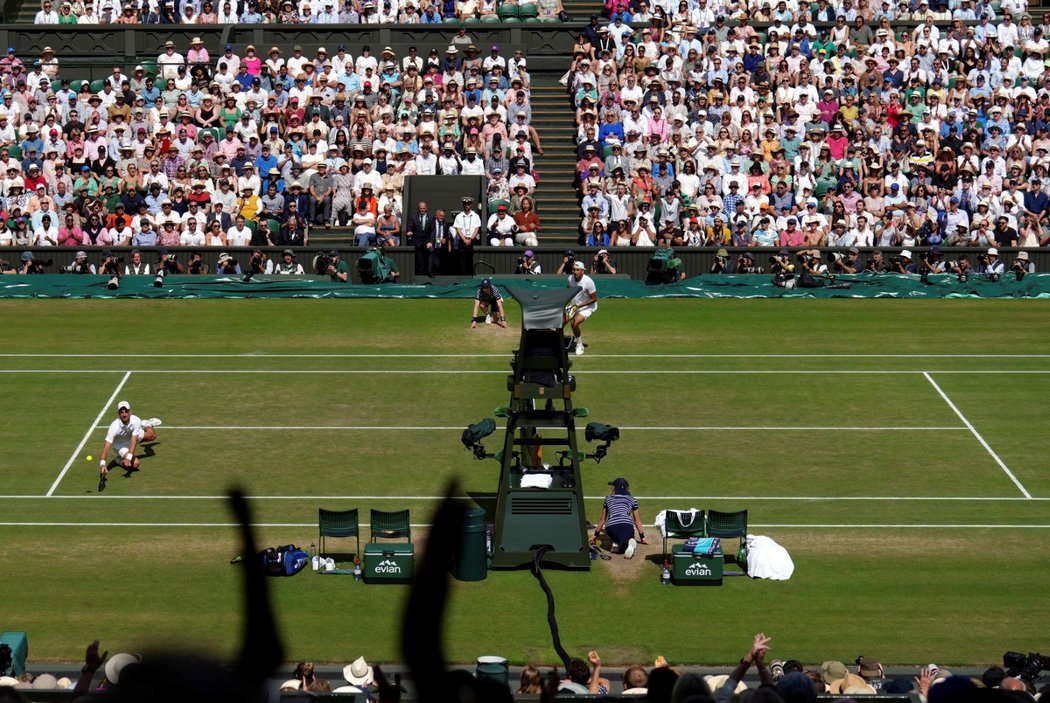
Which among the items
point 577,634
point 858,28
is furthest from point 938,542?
point 858,28

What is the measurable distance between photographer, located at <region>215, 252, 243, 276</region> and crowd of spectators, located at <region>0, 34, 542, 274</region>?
446 mm

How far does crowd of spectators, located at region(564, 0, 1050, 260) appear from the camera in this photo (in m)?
42.2

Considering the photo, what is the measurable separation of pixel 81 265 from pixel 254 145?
19.5ft

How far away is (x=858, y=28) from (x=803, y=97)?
193 inches

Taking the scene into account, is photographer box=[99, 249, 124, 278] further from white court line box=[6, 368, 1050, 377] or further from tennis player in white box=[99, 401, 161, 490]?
tennis player in white box=[99, 401, 161, 490]

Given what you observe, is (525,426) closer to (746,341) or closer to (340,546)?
(340,546)

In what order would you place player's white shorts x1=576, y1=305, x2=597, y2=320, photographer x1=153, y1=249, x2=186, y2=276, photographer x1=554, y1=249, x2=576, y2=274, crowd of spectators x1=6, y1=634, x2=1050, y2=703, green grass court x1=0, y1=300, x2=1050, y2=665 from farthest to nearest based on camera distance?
photographer x1=153, y1=249, x2=186, y2=276 < photographer x1=554, y1=249, x2=576, y2=274 < player's white shorts x1=576, y1=305, x2=597, y2=320 < green grass court x1=0, y1=300, x2=1050, y2=665 < crowd of spectators x1=6, y1=634, x2=1050, y2=703

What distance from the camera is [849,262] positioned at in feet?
135

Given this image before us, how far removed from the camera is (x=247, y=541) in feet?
5.99

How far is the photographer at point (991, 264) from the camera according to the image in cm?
4100

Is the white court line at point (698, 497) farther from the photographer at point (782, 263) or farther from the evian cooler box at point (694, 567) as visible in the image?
the photographer at point (782, 263)

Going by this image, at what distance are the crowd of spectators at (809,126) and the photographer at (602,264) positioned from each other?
33.8 inches

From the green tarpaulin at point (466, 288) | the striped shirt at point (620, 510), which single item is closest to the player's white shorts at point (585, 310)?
the green tarpaulin at point (466, 288)

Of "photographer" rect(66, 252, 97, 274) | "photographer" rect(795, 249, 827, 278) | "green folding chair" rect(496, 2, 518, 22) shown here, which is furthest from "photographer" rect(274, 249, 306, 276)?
"photographer" rect(795, 249, 827, 278)
